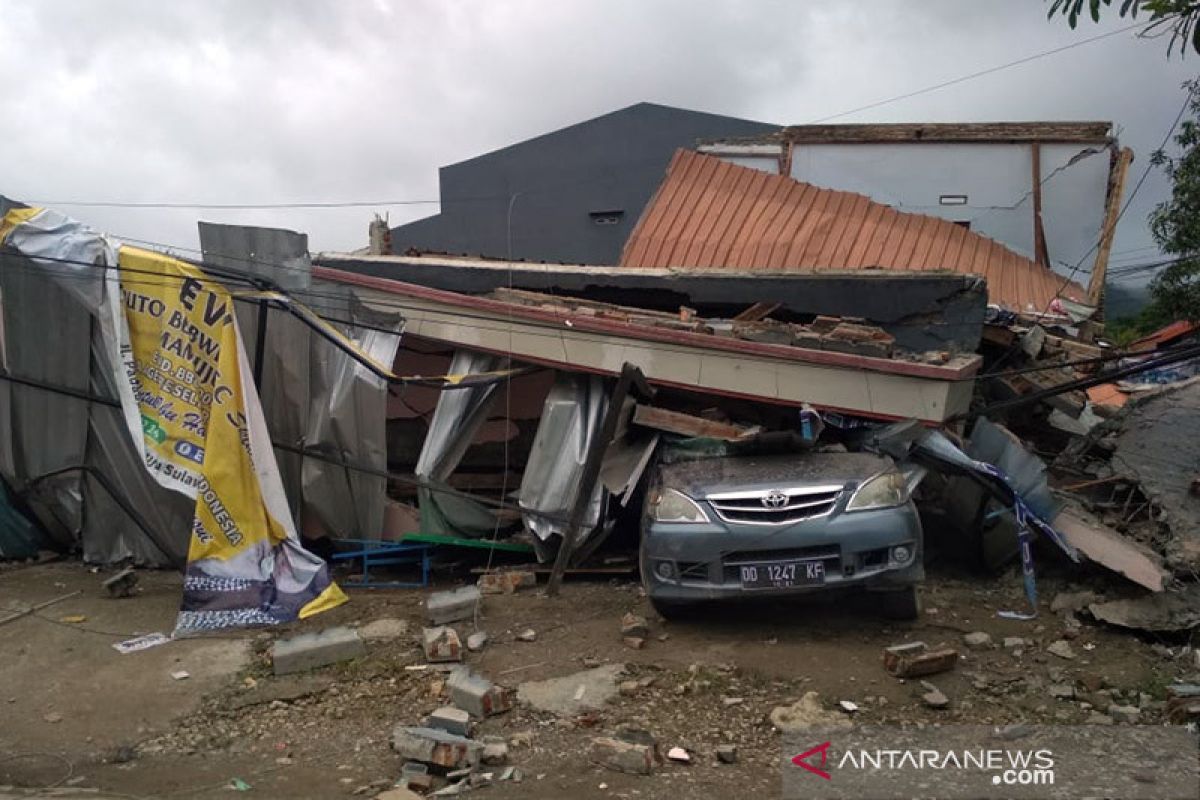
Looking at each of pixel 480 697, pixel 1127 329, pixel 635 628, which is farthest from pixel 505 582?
pixel 1127 329

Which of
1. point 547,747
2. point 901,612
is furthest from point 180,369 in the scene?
point 901,612

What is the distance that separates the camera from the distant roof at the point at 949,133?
14297mm

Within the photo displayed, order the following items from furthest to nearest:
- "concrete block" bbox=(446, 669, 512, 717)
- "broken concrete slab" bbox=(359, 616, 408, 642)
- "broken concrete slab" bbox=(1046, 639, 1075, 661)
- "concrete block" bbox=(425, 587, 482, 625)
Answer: "concrete block" bbox=(425, 587, 482, 625) → "broken concrete slab" bbox=(359, 616, 408, 642) → "broken concrete slab" bbox=(1046, 639, 1075, 661) → "concrete block" bbox=(446, 669, 512, 717)

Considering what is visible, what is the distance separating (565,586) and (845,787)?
13.6ft

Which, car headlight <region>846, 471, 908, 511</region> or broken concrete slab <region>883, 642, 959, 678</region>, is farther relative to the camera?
car headlight <region>846, 471, 908, 511</region>

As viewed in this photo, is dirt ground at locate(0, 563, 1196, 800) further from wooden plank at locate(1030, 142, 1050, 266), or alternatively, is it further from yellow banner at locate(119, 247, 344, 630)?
wooden plank at locate(1030, 142, 1050, 266)

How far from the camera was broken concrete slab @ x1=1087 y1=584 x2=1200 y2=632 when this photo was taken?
241 inches

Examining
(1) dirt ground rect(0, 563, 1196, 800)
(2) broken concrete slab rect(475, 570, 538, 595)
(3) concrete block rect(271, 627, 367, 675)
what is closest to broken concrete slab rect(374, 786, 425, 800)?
(1) dirt ground rect(0, 563, 1196, 800)

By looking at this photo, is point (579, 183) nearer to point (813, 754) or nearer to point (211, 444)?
point (211, 444)

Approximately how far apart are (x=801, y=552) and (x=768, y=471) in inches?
31.8

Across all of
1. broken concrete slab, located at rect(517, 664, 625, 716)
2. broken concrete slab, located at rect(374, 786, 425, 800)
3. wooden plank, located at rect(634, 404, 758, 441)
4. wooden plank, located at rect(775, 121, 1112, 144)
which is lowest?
broken concrete slab, located at rect(517, 664, 625, 716)

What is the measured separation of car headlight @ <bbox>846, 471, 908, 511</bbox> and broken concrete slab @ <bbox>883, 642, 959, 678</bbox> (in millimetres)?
916

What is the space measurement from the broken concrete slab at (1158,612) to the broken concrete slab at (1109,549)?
0.34 ft

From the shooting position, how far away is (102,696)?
598cm
